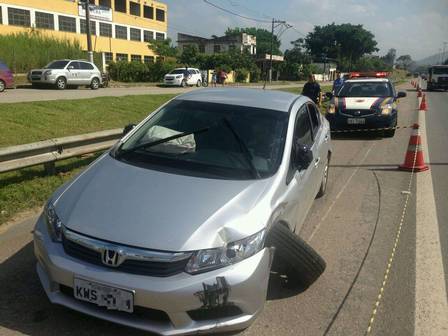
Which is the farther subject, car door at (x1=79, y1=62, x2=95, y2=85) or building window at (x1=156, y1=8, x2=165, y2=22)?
building window at (x1=156, y1=8, x2=165, y2=22)

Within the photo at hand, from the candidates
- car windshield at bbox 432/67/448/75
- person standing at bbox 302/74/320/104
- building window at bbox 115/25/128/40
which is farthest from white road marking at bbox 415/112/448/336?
building window at bbox 115/25/128/40

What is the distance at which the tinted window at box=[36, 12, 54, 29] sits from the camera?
53647 millimetres

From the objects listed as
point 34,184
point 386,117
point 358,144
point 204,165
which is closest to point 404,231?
point 204,165

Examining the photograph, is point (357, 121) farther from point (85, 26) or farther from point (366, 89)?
point (85, 26)

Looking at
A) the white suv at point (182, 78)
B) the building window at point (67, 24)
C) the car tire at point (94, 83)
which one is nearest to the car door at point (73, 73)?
the car tire at point (94, 83)

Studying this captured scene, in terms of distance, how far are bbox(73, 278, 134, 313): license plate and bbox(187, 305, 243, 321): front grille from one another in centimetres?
38

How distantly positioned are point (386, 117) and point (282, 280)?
9.70 metres

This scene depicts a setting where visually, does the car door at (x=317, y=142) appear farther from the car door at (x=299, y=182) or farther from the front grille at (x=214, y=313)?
the front grille at (x=214, y=313)

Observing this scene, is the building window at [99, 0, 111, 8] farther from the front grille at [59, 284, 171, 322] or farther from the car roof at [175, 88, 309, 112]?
the front grille at [59, 284, 171, 322]

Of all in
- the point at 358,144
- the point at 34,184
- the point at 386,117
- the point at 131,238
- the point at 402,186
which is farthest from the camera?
the point at 386,117

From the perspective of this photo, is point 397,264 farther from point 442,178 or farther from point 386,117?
point 386,117

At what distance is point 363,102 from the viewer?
12.7 meters

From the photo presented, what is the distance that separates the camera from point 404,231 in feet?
17.4

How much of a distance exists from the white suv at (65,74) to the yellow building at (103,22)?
60.9 feet
